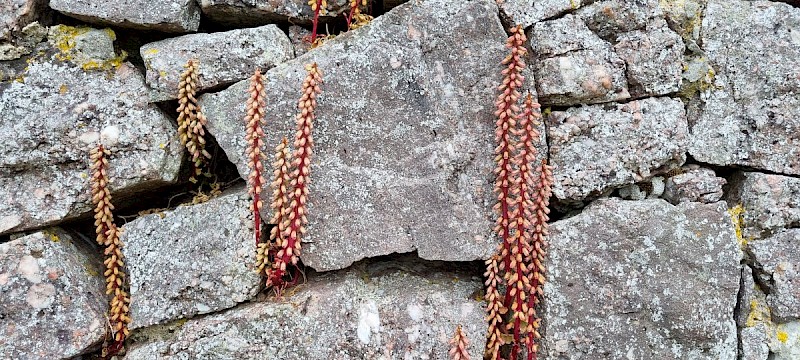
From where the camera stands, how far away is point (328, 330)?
3369mm

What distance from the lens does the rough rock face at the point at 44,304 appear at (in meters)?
3.31

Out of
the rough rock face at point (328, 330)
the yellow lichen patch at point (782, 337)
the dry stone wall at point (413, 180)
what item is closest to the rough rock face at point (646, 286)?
the dry stone wall at point (413, 180)

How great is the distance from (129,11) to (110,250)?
1357 millimetres

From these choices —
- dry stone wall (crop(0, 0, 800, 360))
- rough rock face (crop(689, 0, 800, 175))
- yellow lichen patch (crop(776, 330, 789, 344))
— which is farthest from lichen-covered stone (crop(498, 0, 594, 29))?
yellow lichen patch (crop(776, 330, 789, 344))

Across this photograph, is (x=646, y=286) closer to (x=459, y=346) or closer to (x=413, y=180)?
(x=459, y=346)

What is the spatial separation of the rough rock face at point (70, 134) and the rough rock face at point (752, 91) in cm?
316

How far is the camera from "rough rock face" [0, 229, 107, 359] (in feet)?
10.8

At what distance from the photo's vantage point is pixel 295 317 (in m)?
3.37

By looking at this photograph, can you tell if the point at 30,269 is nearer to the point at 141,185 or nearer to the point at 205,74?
the point at 141,185

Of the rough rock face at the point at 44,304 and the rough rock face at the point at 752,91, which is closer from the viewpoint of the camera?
the rough rock face at the point at 44,304

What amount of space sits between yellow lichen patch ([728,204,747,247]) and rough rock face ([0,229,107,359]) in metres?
3.63

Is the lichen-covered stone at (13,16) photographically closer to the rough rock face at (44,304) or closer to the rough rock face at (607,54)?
the rough rock face at (44,304)

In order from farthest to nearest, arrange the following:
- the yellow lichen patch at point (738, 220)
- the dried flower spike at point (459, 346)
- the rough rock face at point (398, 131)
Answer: the yellow lichen patch at point (738, 220) < the rough rock face at point (398, 131) < the dried flower spike at point (459, 346)

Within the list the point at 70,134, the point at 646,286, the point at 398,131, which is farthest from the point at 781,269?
the point at 70,134
